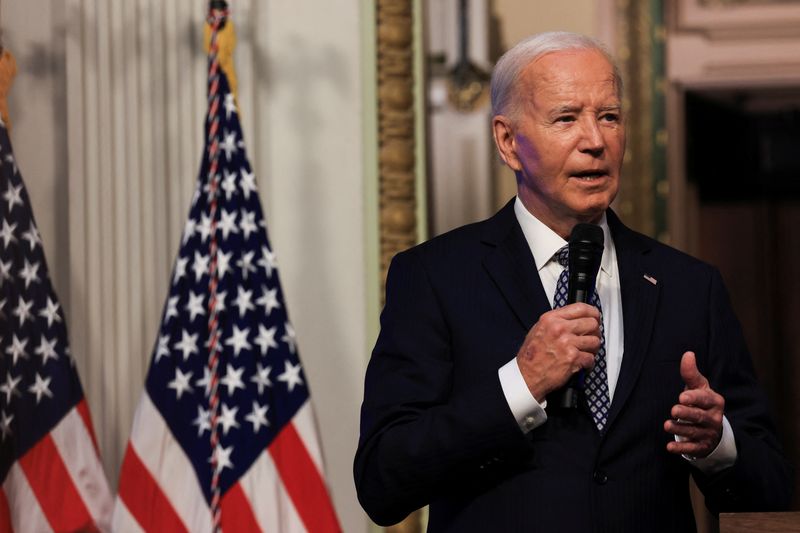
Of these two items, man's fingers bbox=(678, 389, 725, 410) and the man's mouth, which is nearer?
man's fingers bbox=(678, 389, 725, 410)

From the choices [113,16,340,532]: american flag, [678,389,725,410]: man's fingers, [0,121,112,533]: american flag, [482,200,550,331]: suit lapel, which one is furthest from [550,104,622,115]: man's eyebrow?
[0,121,112,533]: american flag

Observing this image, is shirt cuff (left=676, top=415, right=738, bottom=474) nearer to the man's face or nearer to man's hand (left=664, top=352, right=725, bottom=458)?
man's hand (left=664, top=352, right=725, bottom=458)

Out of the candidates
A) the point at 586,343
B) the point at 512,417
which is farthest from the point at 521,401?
the point at 586,343

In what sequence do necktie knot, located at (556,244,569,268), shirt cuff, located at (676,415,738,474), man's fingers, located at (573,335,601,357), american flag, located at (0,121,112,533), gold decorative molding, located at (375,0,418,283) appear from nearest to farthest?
1. man's fingers, located at (573,335,601,357)
2. shirt cuff, located at (676,415,738,474)
3. necktie knot, located at (556,244,569,268)
4. american flag, located at (0,121,112,533)
5. gold decorative molding, located at (375,0,418,283)

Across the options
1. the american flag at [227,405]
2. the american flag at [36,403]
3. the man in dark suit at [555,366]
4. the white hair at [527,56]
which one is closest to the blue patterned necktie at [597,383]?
the man in dark suit at [555,366]

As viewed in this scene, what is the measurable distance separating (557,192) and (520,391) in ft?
1.16

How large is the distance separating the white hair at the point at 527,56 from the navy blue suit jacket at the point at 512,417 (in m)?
0.21

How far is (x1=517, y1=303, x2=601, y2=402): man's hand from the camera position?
1.81 meters

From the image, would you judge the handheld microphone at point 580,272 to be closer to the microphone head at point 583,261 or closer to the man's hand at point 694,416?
the microphone head at point 583,261

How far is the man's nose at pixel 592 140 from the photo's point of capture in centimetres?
202

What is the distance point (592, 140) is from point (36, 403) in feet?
6.48

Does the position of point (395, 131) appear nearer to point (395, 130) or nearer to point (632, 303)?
point (395, 130)

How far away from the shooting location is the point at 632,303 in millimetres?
2061

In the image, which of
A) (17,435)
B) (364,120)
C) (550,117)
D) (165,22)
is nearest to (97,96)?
(165,22)
